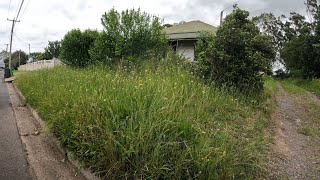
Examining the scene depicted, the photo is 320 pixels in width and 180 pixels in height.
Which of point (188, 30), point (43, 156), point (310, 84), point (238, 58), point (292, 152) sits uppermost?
point (188, 30)

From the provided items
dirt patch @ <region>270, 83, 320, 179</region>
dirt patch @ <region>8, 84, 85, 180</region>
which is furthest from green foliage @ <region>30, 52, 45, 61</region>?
dirt patch @ <region>270, 83, 320, 179</region>

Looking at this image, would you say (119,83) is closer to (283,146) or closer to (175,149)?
(175,149)

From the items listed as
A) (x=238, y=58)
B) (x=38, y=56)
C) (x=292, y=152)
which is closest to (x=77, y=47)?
(x=238, y=58)

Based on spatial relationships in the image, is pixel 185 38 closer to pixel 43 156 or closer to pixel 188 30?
pixel 188 30

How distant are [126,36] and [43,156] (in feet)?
32.5

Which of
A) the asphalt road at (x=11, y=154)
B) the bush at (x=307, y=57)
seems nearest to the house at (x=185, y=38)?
the bush at (x=307, y=57)

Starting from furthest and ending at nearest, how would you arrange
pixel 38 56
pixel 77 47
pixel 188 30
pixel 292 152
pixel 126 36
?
1. pixel 38 56
2. pixel 188 30
3. pixel 77 47
4. pixel 126 36
5. pixel 292 152

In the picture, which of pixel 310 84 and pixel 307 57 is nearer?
pixel 310 84

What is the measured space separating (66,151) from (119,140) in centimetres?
165

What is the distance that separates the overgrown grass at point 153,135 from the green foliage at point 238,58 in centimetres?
281

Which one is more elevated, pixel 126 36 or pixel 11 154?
pixel 126 36

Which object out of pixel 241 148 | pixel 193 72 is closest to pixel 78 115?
pixel 241 148

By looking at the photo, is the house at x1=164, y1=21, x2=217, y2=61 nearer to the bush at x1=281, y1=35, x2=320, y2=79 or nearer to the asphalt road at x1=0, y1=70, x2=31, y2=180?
the bush at x1=281, y1=35, x2=320, y2=79

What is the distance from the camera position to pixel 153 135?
470 centimetres
